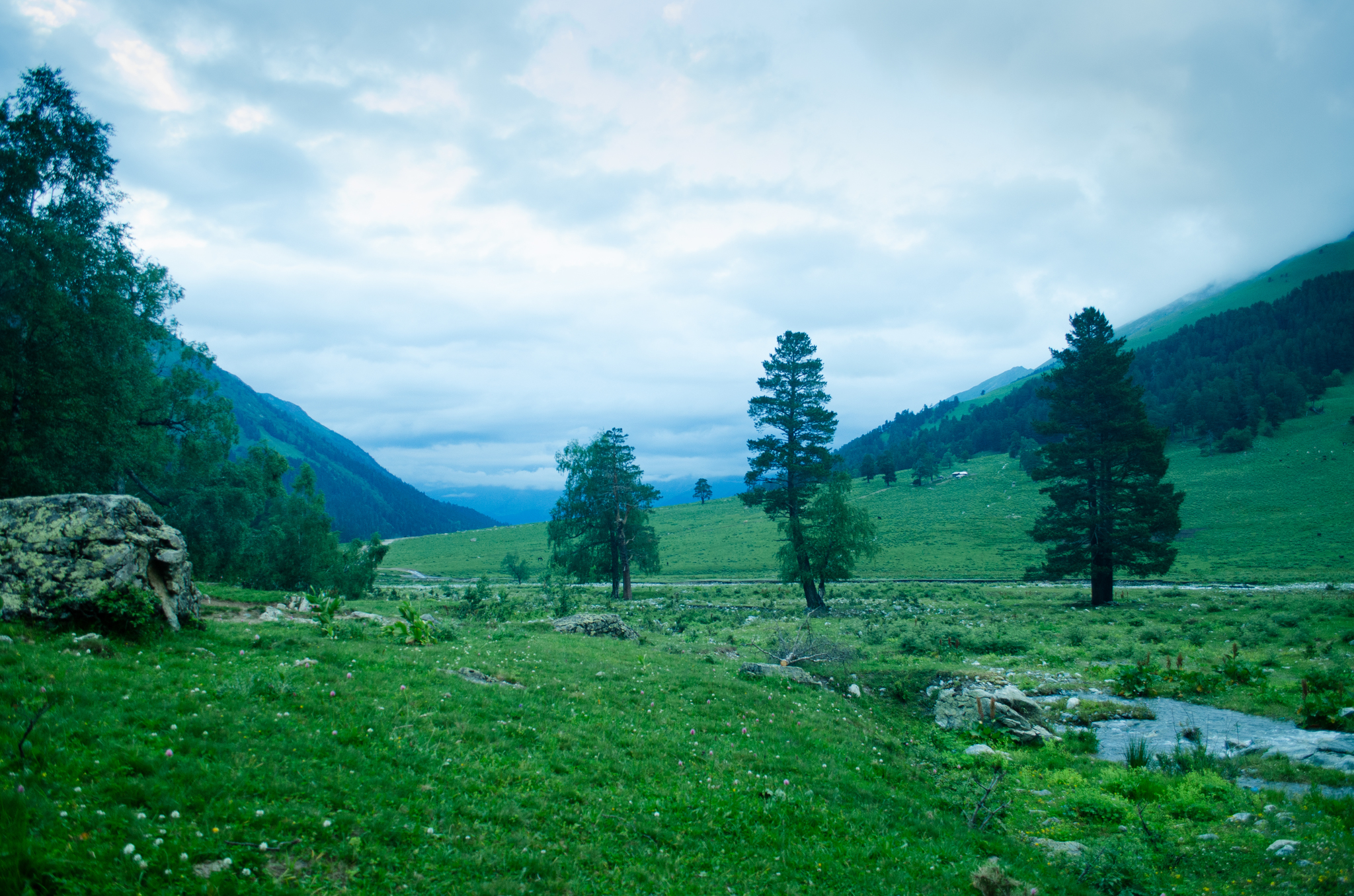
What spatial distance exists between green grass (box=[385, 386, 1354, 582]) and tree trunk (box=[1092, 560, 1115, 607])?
20.2m

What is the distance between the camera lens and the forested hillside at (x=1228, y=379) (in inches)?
4414

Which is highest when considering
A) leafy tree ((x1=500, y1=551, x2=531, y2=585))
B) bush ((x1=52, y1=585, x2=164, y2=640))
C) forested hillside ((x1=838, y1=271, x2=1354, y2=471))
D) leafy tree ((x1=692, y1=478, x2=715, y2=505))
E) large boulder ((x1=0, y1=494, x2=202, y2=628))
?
forested hillside ((x1=838, y1=271, x2=1354, y2=471))

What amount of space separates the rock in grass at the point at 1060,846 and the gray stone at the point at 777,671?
28.8 feet

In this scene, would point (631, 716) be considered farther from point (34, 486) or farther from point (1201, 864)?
point (34, 486)

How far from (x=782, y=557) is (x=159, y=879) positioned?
37.1 m

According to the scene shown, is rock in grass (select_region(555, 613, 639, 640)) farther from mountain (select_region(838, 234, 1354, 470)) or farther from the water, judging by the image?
mountain (select_region(838, 234, 1354, 470))

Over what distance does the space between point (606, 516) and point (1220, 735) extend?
43.0 meters

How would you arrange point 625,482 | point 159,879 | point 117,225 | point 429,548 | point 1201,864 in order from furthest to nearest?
point 429,548 < point 625,482 < point 117,225 < point 1201,864 < point 159,879

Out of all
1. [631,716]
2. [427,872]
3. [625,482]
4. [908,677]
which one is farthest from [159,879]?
[625,482]

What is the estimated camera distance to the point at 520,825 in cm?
813

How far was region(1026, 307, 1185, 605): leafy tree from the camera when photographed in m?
36.2

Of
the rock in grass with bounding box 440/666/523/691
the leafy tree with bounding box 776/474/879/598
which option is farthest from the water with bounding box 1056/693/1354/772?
the leafy tree with bounding box 776/474/879/598

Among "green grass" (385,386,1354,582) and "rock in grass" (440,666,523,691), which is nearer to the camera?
"rock in grass" (440,666,523,691)

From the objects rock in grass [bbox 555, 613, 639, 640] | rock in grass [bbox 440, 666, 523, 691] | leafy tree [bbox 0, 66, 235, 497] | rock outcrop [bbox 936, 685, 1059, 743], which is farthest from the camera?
rock in grass [bbox 555, 613, 639, 640]
